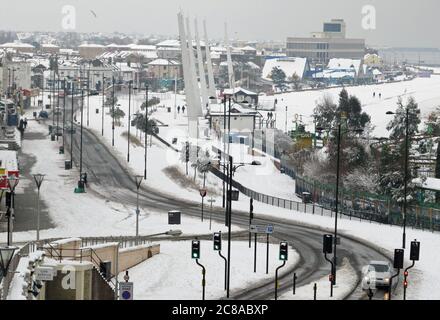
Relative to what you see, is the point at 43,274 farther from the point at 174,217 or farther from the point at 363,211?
the point at 363,211

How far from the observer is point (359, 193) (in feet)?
194

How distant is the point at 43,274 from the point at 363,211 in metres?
33.3

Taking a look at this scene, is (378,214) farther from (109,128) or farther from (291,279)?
(109,128)

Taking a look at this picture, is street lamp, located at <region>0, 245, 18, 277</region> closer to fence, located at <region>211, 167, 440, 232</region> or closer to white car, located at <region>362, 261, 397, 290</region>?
white car, located at <region>362, 261, 397, 290</region>

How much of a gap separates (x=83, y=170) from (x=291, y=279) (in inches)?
1441

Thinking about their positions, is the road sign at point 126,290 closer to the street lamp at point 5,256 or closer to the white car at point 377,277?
the street lamp at point 5,256

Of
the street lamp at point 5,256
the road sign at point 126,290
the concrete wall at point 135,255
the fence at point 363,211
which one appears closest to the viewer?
the street lamp at point 5,256

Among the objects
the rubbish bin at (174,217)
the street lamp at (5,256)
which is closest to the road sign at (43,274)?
the street lamp at (5,256)

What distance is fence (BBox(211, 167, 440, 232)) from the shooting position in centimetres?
5225

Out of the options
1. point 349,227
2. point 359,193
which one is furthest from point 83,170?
point 349,227

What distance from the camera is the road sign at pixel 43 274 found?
85.1 ft

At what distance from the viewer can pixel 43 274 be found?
26031 millimetres

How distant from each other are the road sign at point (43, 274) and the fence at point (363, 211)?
1112 inches

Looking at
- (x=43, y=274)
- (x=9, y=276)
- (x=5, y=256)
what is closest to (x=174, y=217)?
(x=43, y=274)
